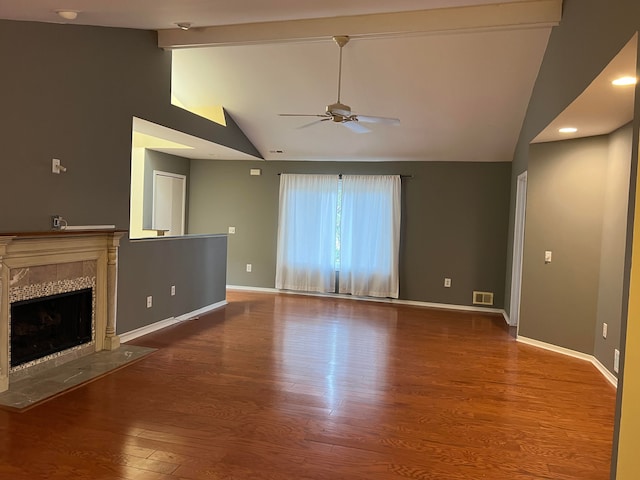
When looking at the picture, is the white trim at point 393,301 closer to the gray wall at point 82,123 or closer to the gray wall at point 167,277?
the gray wall at point 167,277

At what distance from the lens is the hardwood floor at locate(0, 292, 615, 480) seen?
2428 mm

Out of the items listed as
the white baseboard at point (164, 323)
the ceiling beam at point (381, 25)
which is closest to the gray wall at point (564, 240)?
the ceiling beam at point (381, 25)

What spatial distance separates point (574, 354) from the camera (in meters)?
4.60

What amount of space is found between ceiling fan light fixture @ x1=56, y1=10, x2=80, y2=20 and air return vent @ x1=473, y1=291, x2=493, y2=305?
6.01 metres

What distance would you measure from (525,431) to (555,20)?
3.18 m

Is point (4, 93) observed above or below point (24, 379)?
above

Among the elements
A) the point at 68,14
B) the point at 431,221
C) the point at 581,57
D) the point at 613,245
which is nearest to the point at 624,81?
the point at 581,57

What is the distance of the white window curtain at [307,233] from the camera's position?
295 inches

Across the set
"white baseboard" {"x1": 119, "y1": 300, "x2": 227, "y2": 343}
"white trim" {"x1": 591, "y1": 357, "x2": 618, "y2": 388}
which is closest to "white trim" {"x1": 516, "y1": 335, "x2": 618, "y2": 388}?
"white trim" {"x1": 591, "y1": 357, "x2": 618, "y2": 388}

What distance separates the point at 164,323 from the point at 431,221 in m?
4.16

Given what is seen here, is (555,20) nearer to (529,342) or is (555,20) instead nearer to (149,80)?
(529,342)

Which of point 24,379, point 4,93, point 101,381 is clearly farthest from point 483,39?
point 24,379

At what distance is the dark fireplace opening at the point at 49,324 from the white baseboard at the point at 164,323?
1.81 ft

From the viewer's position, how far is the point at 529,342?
504 cm
